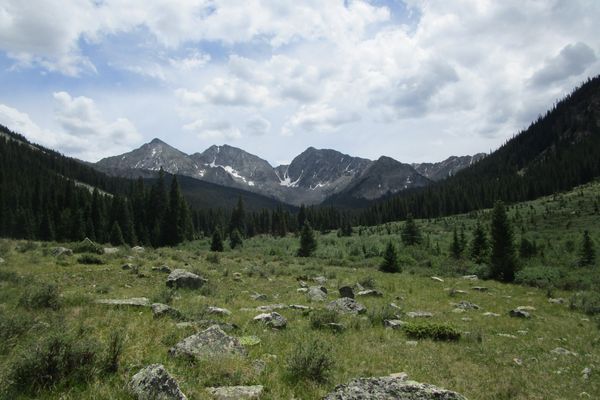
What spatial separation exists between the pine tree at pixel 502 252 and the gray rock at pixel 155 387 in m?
32.1

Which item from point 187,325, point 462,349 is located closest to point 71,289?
point 187,325

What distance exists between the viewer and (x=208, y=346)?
24.7ft

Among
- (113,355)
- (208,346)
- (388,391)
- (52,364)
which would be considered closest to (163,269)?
(208,346)

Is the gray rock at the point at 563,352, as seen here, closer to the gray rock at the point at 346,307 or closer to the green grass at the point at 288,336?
the green grass at the point at 288,336

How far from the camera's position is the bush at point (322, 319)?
38.6 ft

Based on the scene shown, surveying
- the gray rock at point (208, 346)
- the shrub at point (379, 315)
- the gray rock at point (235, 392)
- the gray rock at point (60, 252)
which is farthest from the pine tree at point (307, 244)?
the gray rock at point (235, 392)

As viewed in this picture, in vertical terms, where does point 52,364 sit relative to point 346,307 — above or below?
above

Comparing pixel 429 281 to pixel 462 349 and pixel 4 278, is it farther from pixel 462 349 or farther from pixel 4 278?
pixel 4 278

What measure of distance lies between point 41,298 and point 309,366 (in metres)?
8.07

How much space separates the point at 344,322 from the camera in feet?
41.1

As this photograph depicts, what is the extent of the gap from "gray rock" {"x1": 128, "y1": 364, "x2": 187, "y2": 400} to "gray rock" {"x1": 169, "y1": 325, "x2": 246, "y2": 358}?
1746 mm

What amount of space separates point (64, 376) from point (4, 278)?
11.2m

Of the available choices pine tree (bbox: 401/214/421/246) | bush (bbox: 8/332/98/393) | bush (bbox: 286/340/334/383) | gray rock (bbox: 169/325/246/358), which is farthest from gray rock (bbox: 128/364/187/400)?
pine tree (bbox: 401/214/421/246)

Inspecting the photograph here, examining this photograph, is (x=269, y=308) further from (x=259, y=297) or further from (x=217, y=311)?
(x=259, y=297)
